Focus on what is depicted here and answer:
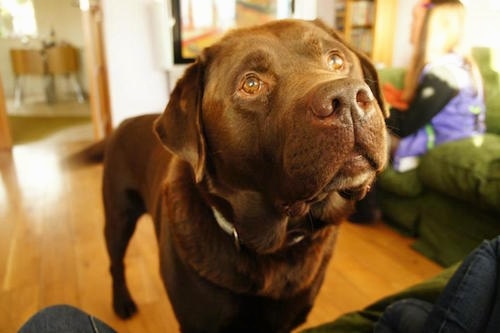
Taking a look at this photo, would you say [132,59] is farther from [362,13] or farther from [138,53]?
[362,13]

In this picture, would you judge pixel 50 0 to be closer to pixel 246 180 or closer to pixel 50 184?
pixel 50 184

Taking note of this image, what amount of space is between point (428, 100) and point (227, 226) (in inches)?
68.9

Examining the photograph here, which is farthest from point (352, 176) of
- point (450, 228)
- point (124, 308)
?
point (450, 228)

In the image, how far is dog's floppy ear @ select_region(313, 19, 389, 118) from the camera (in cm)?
105

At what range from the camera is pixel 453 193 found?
208cm

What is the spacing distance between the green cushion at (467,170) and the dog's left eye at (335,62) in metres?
1.26

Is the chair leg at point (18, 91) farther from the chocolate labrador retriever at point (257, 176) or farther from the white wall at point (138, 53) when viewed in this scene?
the chocolate labrador retriever at point (257, 176)

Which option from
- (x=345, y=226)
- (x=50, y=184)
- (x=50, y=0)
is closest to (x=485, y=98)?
(x=345, y=226)

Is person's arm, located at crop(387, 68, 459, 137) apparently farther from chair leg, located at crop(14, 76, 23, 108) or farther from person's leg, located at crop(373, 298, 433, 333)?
chair leg, located at crop(14, 76, 23, 108)

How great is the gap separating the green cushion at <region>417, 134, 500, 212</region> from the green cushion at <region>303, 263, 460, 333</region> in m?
0.74

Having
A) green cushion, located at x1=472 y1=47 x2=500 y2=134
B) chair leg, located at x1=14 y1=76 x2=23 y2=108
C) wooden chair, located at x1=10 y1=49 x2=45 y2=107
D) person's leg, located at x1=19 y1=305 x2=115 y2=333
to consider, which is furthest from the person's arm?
wooden chair, located at x1=10 y1=49 x2=45 y2=107

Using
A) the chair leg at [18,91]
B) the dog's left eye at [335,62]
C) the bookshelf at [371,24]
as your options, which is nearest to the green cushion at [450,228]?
the dog's left eye at [335,62]

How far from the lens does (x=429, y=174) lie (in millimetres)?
2207

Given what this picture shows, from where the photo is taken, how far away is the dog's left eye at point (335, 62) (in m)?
0.96
